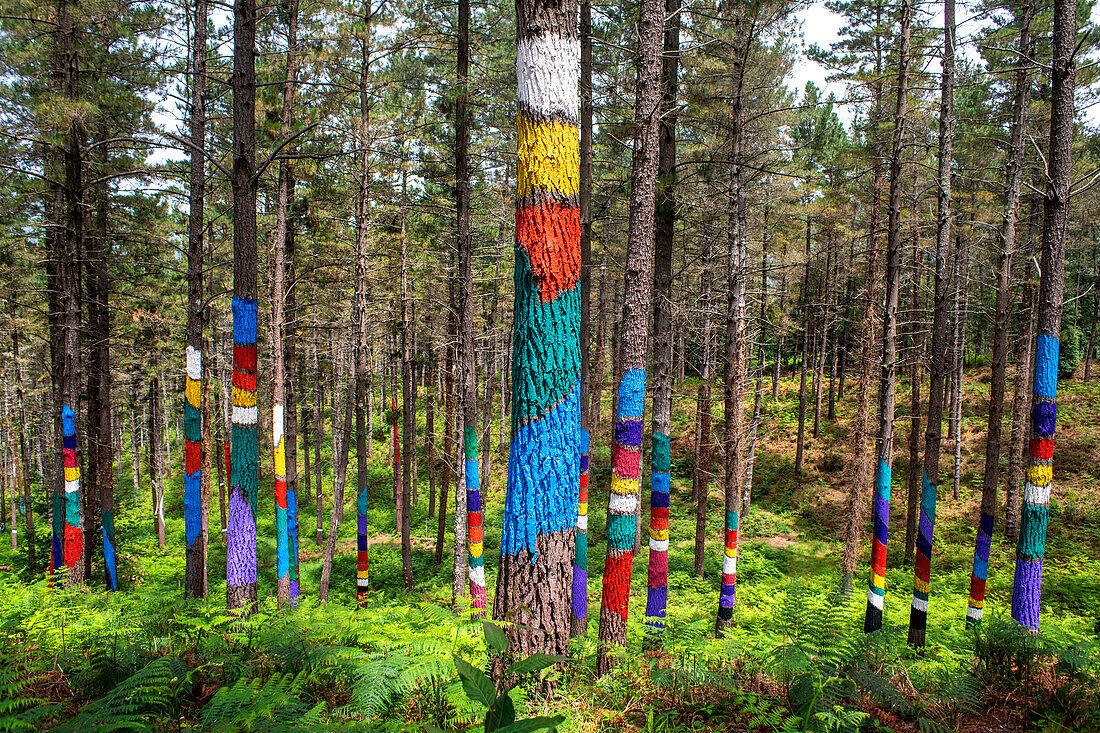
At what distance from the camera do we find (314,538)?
922 inches

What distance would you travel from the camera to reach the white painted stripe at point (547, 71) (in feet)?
11.5

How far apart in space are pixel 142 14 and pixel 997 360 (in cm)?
1963

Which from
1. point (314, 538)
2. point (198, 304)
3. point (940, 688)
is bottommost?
point (314, 538)

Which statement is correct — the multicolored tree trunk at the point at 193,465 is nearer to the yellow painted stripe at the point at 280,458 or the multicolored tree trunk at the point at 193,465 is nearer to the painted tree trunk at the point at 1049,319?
the yellow painted stripe at the point at 280,458

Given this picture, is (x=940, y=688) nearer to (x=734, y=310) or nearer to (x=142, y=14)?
(x=734, y=310)

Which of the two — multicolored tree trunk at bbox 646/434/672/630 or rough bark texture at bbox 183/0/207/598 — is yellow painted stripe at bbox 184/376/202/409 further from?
multicolored tree trunk at bbox 646/434/672/630

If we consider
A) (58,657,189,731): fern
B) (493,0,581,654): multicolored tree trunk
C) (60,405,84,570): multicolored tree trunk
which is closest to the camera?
(58,657,189,731): fern

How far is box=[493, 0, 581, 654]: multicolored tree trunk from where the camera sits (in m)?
3.48

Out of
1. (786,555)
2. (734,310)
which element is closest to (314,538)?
(786,555)

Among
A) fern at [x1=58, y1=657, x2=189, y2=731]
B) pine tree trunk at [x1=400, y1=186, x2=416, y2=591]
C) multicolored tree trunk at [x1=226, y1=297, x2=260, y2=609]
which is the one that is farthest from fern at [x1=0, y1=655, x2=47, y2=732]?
pine tree trunk at [x1=400, y1=186, x2=416, y2=591]

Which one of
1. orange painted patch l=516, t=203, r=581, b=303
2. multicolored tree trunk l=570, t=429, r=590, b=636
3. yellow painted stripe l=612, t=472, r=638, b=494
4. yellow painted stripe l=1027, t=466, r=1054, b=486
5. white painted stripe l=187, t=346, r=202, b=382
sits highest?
orange painted patch l=516, t=203, r=581, b=303

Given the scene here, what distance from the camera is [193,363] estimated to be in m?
9.55

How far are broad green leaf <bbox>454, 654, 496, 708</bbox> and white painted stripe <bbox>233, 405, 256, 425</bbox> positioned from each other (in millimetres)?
5492

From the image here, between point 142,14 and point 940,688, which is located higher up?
point 142,14
